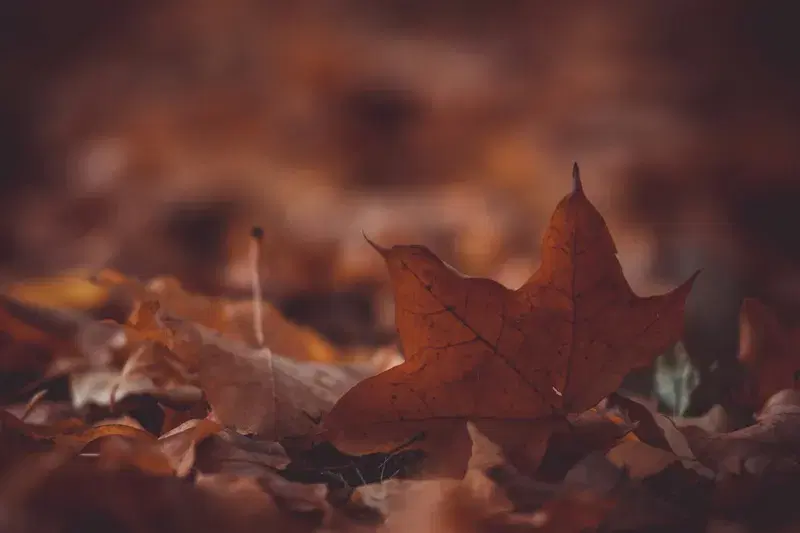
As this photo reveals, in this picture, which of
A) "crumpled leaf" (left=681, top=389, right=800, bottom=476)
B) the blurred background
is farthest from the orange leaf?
the blurred background

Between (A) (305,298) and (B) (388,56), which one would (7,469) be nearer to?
(A) (305,298)

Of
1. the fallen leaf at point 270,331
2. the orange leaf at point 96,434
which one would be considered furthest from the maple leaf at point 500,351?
the fallen leaf at point 270,331

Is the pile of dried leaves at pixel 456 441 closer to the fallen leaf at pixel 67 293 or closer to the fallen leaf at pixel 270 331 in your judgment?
the fallen leaf at pixel 270 331

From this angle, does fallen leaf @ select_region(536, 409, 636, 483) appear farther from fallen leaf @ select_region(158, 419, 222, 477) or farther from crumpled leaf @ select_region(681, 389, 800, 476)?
fallen leaf @ select_region(158, 419, 222, 477)

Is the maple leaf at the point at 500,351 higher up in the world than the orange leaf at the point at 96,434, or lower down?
higher up

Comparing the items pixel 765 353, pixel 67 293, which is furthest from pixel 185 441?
pixel 67 293

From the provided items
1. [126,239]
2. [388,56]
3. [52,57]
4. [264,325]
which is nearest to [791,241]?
[388,56]

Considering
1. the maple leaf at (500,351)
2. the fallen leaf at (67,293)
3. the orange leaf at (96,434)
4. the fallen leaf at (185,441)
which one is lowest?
the fallen leaf at (67,293)

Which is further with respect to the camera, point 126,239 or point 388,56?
point 388,56
